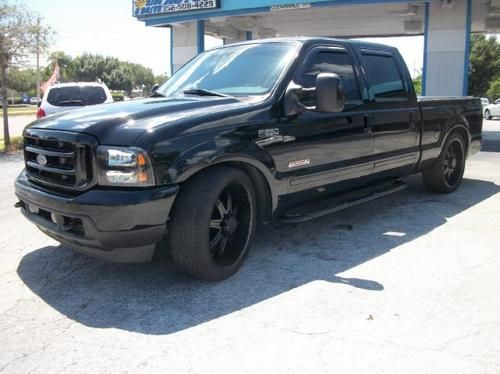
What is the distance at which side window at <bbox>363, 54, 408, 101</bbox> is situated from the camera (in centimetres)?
552

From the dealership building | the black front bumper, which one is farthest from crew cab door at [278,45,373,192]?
the dealership building

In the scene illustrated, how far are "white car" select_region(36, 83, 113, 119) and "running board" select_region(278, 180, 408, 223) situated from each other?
7764 mm

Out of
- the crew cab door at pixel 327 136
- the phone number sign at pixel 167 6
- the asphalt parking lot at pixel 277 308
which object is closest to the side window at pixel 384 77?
the crew cab door at pixel 327 136

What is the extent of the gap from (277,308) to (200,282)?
71 cm

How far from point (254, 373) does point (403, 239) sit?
2821mm

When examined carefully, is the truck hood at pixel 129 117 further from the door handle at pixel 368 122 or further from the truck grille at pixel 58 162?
the door handle at pixel 368 122

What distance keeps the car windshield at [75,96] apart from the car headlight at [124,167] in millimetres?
8714

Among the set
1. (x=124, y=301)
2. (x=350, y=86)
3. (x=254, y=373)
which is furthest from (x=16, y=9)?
(x=254, y=373)

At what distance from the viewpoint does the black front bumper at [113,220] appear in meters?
3.36

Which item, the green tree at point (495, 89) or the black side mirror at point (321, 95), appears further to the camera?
the green tree at point (495, 89)

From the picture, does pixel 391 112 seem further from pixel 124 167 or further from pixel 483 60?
pixel 483 60

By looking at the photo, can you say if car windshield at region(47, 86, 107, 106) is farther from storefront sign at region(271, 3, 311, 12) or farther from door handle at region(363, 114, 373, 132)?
door handle at region(363, 114, 373, 132)

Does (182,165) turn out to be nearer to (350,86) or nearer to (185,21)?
(350,86)

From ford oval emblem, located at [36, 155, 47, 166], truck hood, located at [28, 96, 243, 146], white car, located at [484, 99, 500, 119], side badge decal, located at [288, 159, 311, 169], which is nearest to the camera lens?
truck hood, located at [28, 96, 243, 146]
